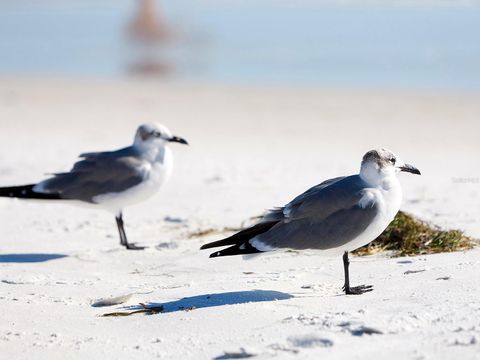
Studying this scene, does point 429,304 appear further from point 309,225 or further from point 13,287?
point 13,287

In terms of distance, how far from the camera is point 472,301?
15.4 ft

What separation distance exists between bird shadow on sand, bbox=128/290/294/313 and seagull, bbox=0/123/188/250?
2.02 m

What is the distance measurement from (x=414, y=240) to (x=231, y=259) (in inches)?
45.3

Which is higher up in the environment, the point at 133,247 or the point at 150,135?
the point at 150,135

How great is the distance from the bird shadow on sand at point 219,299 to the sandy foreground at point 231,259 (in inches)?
0.6

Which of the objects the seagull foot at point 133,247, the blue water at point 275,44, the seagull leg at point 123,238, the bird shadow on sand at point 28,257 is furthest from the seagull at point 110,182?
the blue water at point 275,44

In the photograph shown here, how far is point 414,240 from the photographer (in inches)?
243

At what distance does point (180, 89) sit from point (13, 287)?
12548mm

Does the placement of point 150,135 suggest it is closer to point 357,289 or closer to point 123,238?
point 123,238

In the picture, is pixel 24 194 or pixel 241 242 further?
pixel 24 194

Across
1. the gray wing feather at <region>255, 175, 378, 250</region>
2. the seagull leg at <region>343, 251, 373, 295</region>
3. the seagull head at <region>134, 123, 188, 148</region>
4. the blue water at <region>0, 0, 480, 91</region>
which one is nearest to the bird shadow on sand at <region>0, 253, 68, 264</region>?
the seagull head at <region>134, 123, 188, 148</region>

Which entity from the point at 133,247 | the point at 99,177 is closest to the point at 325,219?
the point at 133,247

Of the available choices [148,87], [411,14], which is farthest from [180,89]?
[411,14]

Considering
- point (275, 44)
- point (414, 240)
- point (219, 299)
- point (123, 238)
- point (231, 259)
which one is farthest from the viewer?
point (275, 44)
